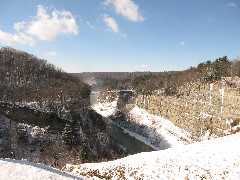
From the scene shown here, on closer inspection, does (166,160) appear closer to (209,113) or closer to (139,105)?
(209,113)

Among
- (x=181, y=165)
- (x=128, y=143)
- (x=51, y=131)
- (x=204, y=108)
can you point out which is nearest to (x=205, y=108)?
(x=204, y=108)

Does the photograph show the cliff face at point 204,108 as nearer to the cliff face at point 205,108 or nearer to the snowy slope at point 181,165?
the cliff face at point 205,108

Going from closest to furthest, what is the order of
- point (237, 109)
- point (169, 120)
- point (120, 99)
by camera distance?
point (237, 109), point (169, 120), point (120, 99)

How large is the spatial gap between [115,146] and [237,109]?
25.8 m

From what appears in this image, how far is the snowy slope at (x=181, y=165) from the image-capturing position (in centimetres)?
2144

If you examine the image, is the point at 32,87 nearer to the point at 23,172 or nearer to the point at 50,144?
the point at 50,144

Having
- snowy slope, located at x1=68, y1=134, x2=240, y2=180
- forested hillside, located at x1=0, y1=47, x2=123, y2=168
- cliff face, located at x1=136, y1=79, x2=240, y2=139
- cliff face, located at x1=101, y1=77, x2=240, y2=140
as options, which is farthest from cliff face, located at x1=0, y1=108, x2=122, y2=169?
cliff face, located at x1=136, y1=79, x2=240, y2=139

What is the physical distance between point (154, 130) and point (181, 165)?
63.5 meters

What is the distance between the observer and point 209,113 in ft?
231

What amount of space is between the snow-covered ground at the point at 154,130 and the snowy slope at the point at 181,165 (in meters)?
46.1

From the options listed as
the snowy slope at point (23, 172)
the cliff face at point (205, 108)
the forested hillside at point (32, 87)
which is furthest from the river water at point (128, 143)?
the snowy slope at point (23, 172)

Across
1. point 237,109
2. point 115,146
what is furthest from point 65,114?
point 237,109

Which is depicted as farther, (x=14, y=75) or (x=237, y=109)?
(x=14, y=75)

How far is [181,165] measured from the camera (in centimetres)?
2278
